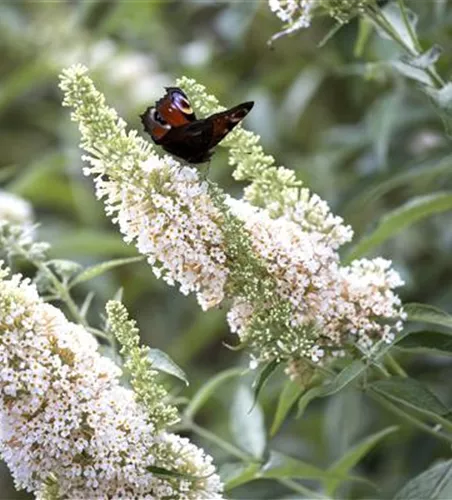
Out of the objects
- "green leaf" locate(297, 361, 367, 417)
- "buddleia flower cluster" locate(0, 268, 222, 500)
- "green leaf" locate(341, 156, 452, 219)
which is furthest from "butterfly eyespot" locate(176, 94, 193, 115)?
"green leaf" locate(341, 156, 452, 219)

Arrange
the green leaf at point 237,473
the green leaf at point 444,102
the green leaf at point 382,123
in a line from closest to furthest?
the green leaf at point 444,102
the green leaf at point 237,473
the green leaf at point 382,123

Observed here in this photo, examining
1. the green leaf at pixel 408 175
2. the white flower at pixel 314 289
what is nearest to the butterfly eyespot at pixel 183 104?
the white flower at pixel 314 289

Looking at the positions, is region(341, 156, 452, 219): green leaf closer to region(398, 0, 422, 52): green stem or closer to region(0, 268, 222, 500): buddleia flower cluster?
region(398, 0, 422, 52): green stem

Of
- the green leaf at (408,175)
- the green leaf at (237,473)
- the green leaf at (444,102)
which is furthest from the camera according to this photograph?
the green leaf at (408,175)

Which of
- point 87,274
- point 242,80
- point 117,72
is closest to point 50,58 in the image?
point 117,72

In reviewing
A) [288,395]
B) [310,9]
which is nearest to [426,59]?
[310,9]

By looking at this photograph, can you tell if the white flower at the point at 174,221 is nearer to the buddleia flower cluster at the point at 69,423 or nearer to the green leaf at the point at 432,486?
the buddleia flower cluster at the point at 69,423

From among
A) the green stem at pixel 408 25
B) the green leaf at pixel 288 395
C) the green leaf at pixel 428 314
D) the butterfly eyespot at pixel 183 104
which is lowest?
the green leaf at pixel 288 395
